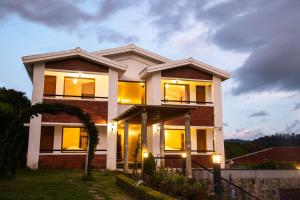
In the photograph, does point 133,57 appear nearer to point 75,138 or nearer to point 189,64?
point 189,64

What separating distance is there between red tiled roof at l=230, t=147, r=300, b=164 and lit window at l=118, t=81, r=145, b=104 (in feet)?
51.2

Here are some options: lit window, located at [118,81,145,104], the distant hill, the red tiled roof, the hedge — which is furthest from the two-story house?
the distant hill

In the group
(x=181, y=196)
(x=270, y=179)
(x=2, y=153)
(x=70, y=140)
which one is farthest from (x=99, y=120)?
(x=181, y=196)

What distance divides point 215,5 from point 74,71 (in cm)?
961

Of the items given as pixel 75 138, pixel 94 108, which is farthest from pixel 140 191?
pixel 75 138

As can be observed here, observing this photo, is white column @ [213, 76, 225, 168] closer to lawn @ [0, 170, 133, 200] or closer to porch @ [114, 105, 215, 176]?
porch @ [114, 105, 215, 176]

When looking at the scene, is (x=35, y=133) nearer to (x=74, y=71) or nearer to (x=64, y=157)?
(x=64, y=157)

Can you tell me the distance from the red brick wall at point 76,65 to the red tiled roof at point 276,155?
1990cm

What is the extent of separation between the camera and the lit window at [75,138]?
71.8ft

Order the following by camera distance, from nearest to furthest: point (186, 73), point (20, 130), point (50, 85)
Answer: point (20, 130) < point (50, 85) < point (186, 73)

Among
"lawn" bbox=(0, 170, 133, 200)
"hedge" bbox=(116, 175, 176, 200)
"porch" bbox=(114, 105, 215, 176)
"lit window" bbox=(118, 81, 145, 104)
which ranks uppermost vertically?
"lit window" bbox=(118, 81, 145, 104)

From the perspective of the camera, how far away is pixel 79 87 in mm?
22812

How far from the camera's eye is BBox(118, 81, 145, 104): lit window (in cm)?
2444

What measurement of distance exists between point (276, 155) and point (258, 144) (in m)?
22.6
